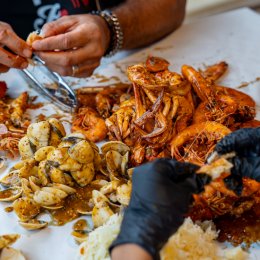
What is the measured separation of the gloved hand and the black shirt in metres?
1.39

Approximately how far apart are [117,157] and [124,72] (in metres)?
0.70

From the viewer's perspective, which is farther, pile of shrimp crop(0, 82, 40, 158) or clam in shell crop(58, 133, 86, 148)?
pile of shrimp crop(0, 82, 40, 158)

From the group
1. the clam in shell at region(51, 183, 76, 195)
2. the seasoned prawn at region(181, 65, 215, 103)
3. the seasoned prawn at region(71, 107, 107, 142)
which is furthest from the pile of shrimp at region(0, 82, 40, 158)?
the seasoned prawn at region(181, 65, 215, 103)

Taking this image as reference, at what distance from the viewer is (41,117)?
1.78m

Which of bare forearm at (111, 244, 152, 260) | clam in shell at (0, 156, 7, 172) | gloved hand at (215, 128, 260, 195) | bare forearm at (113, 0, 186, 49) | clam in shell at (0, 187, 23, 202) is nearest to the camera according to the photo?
bare forearm at (111, 244, 152, 260)

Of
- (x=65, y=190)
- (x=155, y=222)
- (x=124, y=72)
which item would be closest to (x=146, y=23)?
(x=124, y=72)

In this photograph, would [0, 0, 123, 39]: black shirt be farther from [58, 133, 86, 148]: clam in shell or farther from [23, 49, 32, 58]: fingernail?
[58, 133, 86, 148]: clam in shell

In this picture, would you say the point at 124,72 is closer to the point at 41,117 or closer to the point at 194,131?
the point at 41,117

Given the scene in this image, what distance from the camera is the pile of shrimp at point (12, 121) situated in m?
1.59

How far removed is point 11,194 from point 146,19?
1.20 m

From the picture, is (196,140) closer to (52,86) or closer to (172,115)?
(172,115)

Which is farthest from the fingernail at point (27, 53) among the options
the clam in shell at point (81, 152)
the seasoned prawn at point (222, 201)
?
the seasoned prawn at point (222, 201)

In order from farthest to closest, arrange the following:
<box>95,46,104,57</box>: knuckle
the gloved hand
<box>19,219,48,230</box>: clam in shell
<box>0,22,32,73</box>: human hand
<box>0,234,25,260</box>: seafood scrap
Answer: <box>95,46,104,57</box>: knuckle
<box>0,22,32,73</box>: human hand
<box>19,219,48,230</box>: clam in shell
<box>0,234,25,260</box>: seafood scrap
the gloved hand

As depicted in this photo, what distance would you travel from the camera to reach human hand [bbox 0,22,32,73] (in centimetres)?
164
